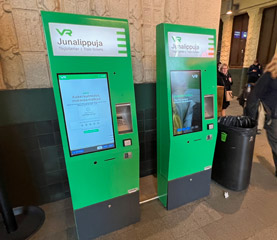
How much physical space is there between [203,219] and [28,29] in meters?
2.64

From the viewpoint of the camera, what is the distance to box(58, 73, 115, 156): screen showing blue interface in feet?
4.33

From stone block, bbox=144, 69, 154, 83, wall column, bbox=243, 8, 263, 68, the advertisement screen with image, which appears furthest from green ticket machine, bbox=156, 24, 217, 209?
wall column, bbox=243, 8, 263, 68

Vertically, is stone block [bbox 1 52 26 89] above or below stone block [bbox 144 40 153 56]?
below

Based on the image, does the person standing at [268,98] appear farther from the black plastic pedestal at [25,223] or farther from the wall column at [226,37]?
the wall column at [226,37]

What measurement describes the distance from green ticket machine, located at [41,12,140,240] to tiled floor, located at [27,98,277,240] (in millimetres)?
370

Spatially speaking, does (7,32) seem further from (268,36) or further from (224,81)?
(268,36)

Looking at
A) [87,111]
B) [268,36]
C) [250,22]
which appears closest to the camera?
[87,111]

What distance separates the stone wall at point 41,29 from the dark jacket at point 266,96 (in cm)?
127

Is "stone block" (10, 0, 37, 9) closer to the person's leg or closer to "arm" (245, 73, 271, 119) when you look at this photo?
"arm" (245, 73, 271, 119)

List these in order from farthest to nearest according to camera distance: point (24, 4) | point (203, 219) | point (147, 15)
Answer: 1. point (147, 15)
2. point (203, 219)
3. point (24, 4)

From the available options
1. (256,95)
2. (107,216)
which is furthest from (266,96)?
(107,216)

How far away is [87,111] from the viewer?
1385mm

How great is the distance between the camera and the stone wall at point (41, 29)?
1674mm

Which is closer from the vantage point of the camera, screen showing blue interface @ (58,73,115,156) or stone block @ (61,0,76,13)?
screen showing blue interface @ (58,73,115,156)
